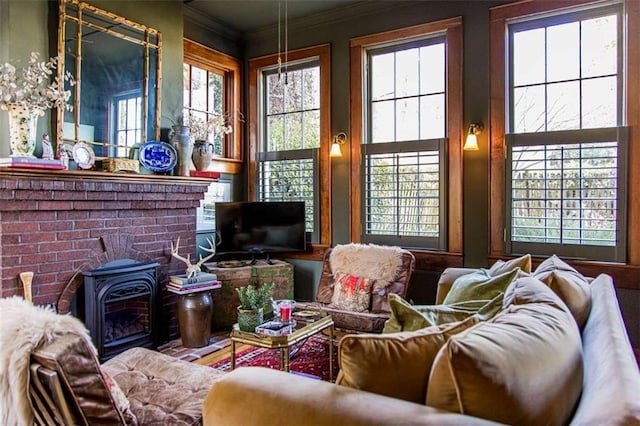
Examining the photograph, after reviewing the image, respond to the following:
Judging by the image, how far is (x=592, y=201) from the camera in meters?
3.43

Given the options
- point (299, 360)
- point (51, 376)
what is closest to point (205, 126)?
point (299, 360)

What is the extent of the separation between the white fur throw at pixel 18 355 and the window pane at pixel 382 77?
3.71 meters

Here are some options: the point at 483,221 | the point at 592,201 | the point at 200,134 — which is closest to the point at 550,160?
the point at 592,201

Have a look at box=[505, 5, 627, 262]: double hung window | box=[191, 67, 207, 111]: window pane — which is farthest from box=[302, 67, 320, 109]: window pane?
box=[505, 5, 627, 262]: double hung window

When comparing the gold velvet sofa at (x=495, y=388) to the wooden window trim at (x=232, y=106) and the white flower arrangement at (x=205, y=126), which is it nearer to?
the white flower arrangement at (x=205, y=126)

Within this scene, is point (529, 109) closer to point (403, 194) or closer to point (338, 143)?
point (403, 194)

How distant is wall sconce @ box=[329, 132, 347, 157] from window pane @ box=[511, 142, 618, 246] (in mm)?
1670

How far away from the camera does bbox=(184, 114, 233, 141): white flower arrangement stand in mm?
4449

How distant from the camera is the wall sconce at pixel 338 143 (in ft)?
14.8

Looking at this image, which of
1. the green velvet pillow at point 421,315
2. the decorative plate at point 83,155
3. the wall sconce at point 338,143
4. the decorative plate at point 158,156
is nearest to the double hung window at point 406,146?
the wall sconce at point 338,143

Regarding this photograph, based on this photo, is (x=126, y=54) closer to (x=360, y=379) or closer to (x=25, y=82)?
(x=25, y=82)

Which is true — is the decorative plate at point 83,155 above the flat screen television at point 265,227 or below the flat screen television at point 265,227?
above

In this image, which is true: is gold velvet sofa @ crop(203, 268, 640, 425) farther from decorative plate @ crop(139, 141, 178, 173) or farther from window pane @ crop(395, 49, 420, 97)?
window pane @ crop(395, 49, 420, 97)

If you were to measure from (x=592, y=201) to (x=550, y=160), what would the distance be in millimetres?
452
